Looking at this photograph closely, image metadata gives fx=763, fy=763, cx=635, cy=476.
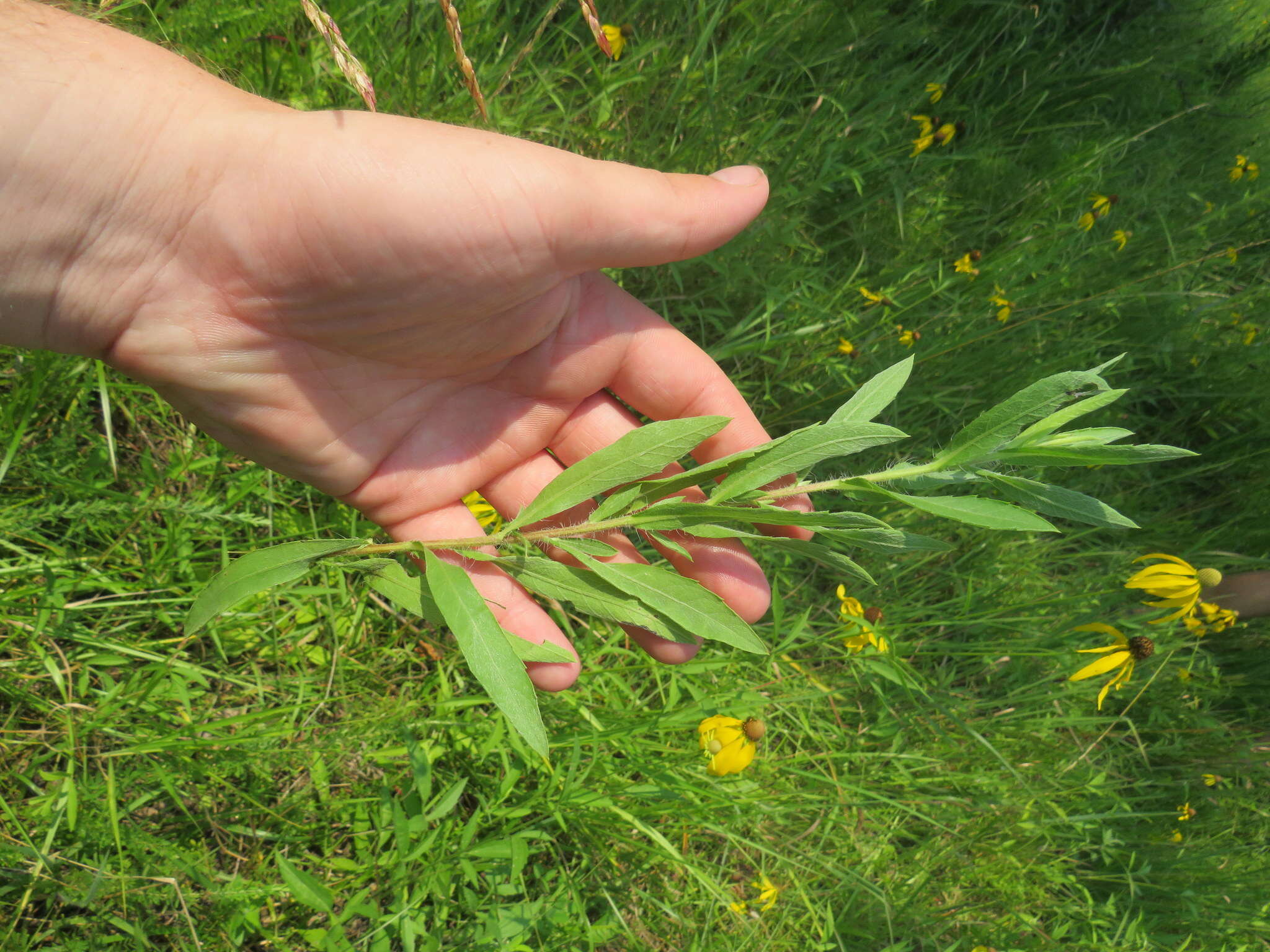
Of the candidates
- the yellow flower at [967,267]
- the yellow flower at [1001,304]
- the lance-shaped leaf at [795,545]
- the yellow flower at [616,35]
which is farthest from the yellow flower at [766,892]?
the yellow flower at [616,35]

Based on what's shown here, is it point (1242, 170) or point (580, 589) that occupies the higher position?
point (1242, 170)

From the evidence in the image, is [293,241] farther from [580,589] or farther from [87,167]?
[580,589]

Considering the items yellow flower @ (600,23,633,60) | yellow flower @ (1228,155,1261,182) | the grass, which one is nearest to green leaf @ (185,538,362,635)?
the grass

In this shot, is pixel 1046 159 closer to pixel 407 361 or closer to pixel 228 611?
pixel 407 361

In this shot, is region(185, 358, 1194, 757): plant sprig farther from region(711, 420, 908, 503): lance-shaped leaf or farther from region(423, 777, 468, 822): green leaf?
region(423, 777, 468, 822): green leaf

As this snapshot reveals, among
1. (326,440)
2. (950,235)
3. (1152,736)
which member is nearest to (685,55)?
(950,235)

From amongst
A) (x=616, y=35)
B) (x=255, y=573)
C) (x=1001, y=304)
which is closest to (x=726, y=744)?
(x=255, y=573)
